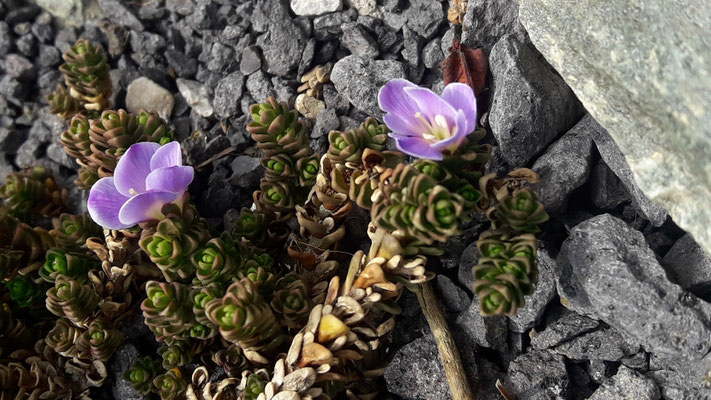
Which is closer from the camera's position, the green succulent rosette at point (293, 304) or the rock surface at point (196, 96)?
the green succulent rosette at point (293, 304)

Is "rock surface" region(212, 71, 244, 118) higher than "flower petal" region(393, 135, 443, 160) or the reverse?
the reverse

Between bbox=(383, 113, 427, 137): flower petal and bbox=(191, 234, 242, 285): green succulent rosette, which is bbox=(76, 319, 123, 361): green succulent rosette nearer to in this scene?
bbox=(191, 234, 242, 285): green succulent rosette

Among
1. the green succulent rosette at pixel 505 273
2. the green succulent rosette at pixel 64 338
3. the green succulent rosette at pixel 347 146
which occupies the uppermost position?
the green succulent rosette at pixel 505 273

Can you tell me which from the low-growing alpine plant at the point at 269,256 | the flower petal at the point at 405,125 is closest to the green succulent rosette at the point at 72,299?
the low-growing alpine plant at the point at 269,256

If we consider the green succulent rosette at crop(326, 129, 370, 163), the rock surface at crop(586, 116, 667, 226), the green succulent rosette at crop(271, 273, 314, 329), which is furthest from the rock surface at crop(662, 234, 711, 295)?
the green succulent rosette at crop(271, 273, 314, 329)

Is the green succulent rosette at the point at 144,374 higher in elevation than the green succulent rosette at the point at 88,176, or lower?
lower

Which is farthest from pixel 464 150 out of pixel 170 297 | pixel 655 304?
pixel 170 297

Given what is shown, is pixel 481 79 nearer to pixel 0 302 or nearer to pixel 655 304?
pixel 655 304

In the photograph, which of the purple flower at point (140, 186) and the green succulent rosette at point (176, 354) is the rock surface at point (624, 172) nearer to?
the purple flower at point (140, 186)
